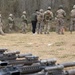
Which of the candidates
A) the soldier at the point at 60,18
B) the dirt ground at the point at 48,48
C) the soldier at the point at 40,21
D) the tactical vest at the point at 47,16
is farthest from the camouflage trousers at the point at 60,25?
the dirt ground at the point at 48,48

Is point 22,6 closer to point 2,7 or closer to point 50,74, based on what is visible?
point 2,7

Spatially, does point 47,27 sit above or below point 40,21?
below

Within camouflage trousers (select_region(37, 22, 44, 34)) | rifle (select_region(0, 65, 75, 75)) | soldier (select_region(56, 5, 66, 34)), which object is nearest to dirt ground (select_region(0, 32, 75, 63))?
rifle (select_region(0, 65, 75, 75))

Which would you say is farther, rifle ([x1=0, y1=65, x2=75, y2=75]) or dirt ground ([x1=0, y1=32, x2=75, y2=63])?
dirt ground ([x1=0, y1=32, x2=75, y2=63])

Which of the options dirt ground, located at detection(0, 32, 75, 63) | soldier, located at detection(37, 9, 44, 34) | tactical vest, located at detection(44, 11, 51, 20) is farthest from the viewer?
soldier, located at detection(37, 9, 44, 34)

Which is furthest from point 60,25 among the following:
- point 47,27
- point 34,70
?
point 34,70

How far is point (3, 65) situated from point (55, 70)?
113 cm

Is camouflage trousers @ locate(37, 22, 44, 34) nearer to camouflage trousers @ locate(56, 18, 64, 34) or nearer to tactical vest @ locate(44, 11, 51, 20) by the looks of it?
tactical vest @ locate(44, 11, 51, 20)

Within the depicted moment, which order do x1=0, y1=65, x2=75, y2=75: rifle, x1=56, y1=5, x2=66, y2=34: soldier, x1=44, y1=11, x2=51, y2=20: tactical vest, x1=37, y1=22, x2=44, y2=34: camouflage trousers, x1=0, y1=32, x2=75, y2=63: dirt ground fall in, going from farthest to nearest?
x1=37, y1=22, x2=44, y2=34: camouflage trousers < x1=44, y1=11, x2=51, y2=20: tactical vest < x1=56, y1=5, x2=66, y2=34: soldier < x1=0, y1=32, x2=75, y2=63: dirt ground < x1=0, y1=65, x2=75, y2=75: rifle

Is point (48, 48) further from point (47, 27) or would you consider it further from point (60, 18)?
point (47, 27)

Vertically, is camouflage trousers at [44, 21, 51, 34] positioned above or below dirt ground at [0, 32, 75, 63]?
above

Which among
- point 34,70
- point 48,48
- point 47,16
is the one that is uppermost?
point 47,16

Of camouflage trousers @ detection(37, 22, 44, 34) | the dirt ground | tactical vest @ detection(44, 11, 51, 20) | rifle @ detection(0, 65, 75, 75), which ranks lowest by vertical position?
the dirt ground

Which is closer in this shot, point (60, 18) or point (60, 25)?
point (60, 18)
